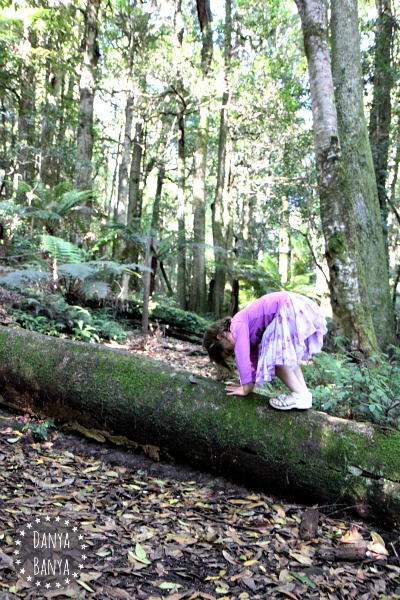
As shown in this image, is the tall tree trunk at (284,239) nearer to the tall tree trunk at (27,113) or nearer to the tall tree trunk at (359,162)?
the tall tree trunk at (359,162)

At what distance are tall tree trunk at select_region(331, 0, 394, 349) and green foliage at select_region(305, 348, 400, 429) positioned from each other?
2996 mm

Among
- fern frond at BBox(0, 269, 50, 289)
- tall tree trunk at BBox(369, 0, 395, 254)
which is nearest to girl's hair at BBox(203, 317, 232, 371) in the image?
fern frond at BBox(0, 269, 50, 289)

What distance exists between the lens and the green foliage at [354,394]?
3.81 meters

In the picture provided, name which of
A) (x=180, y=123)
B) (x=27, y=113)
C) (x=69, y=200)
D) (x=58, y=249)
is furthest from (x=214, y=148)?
(x=58, y=249)

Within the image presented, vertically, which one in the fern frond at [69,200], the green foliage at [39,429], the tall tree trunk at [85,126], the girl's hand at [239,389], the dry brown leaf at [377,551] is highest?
the tall tree trunk at [85,126]

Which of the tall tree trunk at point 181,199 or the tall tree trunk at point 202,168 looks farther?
the tall tree trunk at point 181,199

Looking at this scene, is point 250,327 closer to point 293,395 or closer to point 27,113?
point 293,395

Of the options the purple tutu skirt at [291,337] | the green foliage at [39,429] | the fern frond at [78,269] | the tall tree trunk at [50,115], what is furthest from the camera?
the tall tree trunk at [50,115]

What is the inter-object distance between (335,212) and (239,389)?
3997 mm

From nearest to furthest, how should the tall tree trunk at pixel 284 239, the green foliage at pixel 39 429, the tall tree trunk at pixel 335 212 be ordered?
the green foliage at pixel 39 429
the tall tree trunk at pixel 335 212
the tall tree trunk at pixel 284 239

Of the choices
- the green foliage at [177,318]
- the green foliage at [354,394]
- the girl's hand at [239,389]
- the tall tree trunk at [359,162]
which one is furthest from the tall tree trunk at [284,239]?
the girl's hand at [239,389]

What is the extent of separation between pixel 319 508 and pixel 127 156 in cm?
1449

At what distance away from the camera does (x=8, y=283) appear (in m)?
6.62

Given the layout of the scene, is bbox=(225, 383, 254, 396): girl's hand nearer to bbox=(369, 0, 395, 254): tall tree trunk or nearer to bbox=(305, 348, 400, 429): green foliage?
bbox=(305, 348, 400, 429): green foliage
